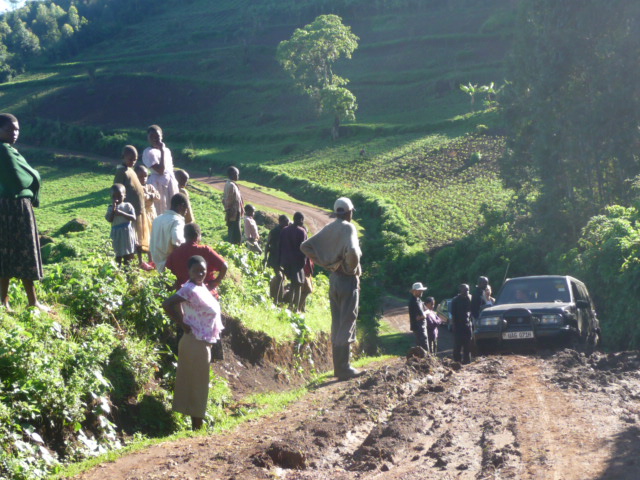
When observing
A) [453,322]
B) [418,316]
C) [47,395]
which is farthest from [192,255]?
[453,322]

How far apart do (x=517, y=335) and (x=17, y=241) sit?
9.50 metres

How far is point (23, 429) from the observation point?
723 cm

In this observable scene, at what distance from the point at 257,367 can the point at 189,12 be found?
125 m

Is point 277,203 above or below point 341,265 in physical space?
below

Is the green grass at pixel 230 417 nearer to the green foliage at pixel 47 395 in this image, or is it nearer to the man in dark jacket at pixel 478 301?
the green foliage at pixel 47 395

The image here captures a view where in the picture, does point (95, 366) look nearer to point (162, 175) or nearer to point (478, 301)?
point (162, 175)

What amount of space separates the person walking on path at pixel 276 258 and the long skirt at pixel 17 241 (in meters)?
6.11

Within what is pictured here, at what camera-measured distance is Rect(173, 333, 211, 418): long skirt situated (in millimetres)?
8562

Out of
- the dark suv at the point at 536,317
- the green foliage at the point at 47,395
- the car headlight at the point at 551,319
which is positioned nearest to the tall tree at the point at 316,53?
the dark suv at the point at 536,317

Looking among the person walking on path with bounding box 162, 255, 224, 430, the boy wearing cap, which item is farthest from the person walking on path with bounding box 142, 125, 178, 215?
the person walking on path with bounding box 162, 255, 224, 430

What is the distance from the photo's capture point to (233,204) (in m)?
15.7

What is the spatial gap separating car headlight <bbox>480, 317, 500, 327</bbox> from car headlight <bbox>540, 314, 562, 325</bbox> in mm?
791

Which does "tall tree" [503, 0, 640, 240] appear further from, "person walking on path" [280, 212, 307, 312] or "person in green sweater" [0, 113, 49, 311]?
"person in green sweater" [0, 113, 49, 311]

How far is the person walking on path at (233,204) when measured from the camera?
15.2m
